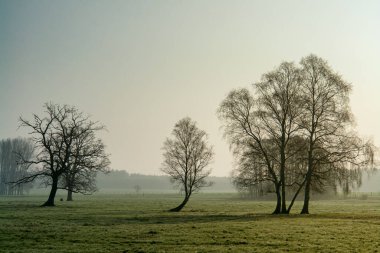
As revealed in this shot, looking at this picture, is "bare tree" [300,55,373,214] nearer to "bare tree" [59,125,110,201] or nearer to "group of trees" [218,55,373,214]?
"group of trees" [218,55,373,214]

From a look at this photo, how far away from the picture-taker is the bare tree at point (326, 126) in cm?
4453

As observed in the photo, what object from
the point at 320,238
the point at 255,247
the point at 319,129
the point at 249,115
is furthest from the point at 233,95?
the point at 255,247

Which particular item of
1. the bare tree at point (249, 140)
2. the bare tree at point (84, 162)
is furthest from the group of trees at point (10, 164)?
the bare tree at point (249, 140)

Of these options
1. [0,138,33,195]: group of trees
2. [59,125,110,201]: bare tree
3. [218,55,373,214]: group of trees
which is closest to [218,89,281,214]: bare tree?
[218,55,373,214]: group of trees

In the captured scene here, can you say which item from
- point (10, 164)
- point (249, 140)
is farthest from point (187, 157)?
point (10, 164)

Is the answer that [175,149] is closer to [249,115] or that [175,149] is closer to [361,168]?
[249,115]

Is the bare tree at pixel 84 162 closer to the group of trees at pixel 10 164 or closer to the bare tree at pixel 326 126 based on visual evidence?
the bare tree at pixel 326 126

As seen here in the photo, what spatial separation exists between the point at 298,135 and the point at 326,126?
3.43 metres

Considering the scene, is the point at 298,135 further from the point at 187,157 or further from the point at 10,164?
the point at 10,164

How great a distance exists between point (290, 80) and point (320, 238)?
27353 mm

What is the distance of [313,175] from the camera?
46406 millimetres

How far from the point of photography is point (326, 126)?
1815 inches

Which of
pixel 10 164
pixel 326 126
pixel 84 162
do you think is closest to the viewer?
pixel 326 126

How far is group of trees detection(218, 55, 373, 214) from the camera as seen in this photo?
148 feet
